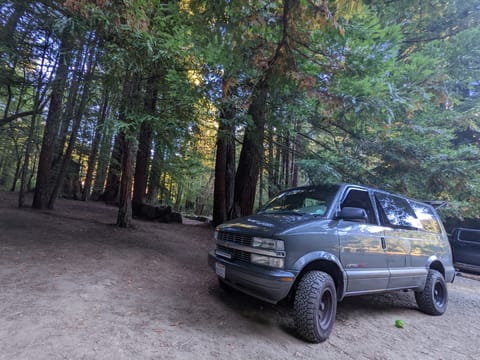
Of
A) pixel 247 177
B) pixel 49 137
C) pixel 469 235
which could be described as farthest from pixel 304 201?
pixel 49 137

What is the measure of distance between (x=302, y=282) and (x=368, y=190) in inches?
84.3

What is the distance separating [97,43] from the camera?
6.58 m

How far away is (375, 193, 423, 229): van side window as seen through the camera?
452cm

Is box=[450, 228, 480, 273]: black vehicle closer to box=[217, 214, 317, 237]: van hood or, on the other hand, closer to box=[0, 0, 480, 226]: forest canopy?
box=[0, 0, 480, 226]: forest canopy

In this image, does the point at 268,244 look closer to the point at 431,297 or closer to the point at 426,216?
the point at 431,297

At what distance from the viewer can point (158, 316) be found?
3287 mm

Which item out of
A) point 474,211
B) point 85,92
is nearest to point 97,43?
point 85,92

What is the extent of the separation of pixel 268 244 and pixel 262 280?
16.6 inches

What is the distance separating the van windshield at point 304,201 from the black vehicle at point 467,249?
8.58 m

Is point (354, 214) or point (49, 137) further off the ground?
point (49, 137)

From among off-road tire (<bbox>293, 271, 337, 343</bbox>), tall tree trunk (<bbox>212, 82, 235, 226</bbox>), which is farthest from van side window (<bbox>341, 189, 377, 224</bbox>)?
tall tree trunk (<bbox>212, 82, 235, 226</bbox>)

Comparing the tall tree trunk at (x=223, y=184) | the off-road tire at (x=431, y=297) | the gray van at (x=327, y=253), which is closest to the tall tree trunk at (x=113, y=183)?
the tall tree trunk at (x=223, y=184)

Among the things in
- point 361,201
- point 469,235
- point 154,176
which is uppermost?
point 154,176

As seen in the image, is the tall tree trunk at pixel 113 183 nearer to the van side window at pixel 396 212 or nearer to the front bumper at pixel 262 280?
the front bumper at pixel 262 280
